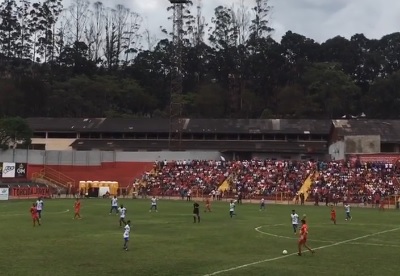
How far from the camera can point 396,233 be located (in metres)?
34.6

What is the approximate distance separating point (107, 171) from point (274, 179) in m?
26.7

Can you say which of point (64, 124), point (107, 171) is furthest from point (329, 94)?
point (64, 124)

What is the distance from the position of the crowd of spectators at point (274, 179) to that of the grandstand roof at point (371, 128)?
12.8 metres

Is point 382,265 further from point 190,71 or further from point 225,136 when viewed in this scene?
point 190,71

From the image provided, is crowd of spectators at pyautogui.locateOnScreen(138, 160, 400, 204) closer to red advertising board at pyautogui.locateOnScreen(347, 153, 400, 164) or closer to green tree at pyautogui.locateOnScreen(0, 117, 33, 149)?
red advertising board at pyautogui.locateOnScreen(347, 153, 400, 164)

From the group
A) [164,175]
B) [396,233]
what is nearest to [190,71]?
[164,175]

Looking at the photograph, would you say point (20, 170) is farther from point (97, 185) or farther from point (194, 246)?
point (194, 246)

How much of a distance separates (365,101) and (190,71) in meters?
43.0

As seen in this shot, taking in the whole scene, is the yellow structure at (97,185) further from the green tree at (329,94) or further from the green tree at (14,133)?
the green tree at (329,94)

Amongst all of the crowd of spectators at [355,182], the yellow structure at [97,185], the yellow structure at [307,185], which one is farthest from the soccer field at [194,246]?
the yellow structure at [97,185]

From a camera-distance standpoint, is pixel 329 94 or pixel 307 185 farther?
pixel 329 94

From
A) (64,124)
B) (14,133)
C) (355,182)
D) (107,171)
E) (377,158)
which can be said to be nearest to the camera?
(355,182)

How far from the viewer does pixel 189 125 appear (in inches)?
3856

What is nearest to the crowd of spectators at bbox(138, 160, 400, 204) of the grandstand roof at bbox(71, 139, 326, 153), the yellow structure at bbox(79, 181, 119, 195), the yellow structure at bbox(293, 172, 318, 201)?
the yellow structure at bbox(293, 172, 318, 201)
